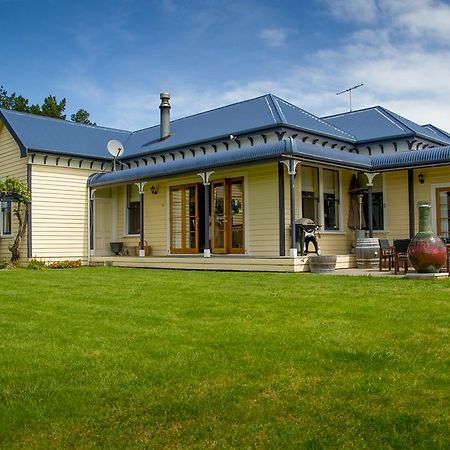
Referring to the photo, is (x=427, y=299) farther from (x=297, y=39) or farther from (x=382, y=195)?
(x=382, y=195)

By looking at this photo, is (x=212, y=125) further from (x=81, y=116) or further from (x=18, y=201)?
(x=81, y=116)

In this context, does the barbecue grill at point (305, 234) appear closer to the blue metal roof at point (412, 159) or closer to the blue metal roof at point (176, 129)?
the blue metal roof at point (412, 159)

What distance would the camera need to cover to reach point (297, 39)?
11.5m

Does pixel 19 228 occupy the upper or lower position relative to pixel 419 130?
lower

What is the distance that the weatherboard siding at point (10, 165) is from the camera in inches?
693

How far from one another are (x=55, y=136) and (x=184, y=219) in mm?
5584

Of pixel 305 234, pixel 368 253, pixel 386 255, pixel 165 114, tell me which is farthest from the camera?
pixel 165 114

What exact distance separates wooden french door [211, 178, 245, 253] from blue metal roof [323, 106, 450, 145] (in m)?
3.95

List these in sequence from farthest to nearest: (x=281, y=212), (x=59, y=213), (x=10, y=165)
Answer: (x=10, y=165) → (x=59, y=213) → (x=281, y=212)

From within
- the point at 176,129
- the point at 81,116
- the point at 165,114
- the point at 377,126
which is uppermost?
the point at 81,116

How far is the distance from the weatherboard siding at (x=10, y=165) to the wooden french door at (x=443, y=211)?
11.8 m

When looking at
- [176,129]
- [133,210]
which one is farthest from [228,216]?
[176,129]

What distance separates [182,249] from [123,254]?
2790 millimetres

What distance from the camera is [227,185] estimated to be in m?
15.5
